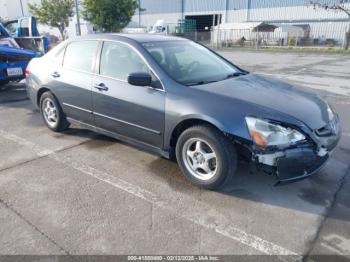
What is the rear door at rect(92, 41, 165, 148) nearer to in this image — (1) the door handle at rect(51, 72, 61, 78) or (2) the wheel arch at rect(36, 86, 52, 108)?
(1) the door handle at rect(51, 72, 61, 78)

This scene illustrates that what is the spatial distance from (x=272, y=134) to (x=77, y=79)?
2849 mm

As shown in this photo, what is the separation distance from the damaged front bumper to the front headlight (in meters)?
0.06

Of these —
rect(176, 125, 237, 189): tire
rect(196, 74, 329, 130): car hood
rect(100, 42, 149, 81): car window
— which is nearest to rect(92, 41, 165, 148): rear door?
rect(100, 42, 149, 81): car window

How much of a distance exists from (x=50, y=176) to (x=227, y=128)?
2184 millimetres

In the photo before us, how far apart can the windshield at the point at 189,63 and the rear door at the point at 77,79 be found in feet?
3.18

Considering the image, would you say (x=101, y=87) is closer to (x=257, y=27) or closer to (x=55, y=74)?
(x=55, y=74)

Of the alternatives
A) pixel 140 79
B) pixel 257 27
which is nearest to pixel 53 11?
pixel 257 27

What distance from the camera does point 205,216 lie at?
3.09 m

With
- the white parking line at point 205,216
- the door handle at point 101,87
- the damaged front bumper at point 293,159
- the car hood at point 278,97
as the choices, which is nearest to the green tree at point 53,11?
the door handle at point 101,87

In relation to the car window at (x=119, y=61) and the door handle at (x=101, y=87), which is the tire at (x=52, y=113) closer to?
the door handle at (x=101, y=87)

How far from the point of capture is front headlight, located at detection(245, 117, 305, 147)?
3.07m

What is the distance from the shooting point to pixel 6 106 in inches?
285

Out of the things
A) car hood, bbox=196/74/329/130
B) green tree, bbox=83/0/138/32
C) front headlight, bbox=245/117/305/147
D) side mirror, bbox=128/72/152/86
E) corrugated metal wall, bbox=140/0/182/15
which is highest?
corrugated metal wall, bbox=140/0/182/15

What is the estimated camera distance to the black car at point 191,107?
10.3 feet
